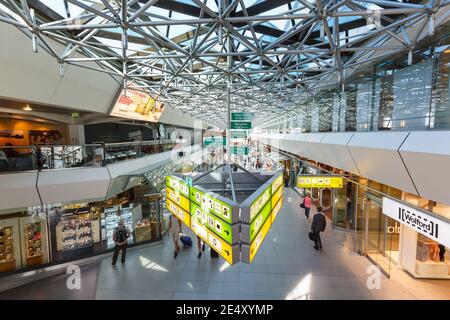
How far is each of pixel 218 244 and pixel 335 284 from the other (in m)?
5.52

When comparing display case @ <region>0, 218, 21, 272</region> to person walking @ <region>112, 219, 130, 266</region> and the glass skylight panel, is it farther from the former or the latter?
the glass skylight panel

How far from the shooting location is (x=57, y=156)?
27.9 feet

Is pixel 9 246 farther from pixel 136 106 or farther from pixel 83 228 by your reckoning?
pixel 136 106

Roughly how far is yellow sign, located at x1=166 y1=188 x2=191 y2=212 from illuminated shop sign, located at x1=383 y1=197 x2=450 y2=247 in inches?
199

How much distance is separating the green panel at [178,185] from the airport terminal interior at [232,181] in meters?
0.10

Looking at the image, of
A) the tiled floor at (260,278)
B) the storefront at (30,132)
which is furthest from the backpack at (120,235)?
the storefront at (30,132)

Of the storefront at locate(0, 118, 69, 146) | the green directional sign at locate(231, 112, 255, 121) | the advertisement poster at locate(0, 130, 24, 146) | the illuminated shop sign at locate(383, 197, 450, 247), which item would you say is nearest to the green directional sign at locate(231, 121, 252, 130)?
the green directional sign at locate(231, 112, 255, 121)

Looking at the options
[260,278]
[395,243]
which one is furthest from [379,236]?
[260,278]

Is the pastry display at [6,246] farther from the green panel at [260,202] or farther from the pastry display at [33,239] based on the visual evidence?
the green panel at [260,202]

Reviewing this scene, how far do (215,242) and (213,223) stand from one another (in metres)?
0.38

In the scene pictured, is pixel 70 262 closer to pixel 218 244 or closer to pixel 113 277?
pixel 113 277

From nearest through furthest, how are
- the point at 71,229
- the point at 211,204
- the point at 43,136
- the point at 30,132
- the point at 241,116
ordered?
the point at 211,204 → the point at 241,116 → the point at 71,229 → the point at 30,132 → the point at 43,136

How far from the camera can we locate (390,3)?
5.63 meters

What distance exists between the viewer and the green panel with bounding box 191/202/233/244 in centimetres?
394
